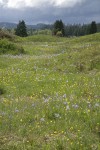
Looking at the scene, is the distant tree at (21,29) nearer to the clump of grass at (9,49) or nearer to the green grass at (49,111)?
the clump of grass at (9,49)

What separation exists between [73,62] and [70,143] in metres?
16.5

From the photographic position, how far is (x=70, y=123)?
10.6 meters

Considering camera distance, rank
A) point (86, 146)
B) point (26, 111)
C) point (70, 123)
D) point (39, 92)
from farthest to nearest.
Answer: point (39, 92), point (26, 111), point (70, 123), point (86, 146)

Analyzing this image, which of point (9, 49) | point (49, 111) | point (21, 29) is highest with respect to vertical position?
point (49, 111)

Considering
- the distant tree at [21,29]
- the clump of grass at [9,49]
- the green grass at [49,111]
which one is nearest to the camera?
the green grass at [49,111]

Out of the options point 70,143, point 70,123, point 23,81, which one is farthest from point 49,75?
point 70,143

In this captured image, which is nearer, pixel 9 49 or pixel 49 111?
pixel 49 111

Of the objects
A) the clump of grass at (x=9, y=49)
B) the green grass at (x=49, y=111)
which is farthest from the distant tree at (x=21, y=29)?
the green grass at (x=49, y=111)

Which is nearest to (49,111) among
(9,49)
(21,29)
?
(9,49)

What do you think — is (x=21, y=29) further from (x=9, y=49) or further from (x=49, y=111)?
(x=49, y=111)

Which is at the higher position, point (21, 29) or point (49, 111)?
point (49, 111)

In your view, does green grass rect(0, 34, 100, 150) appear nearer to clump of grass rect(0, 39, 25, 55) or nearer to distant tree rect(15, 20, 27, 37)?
clump of grass rect(0, 39, 25, 55)

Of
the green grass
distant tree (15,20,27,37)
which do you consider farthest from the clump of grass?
distant tree (15,20,27,37)

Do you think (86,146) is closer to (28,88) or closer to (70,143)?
(70,143)
